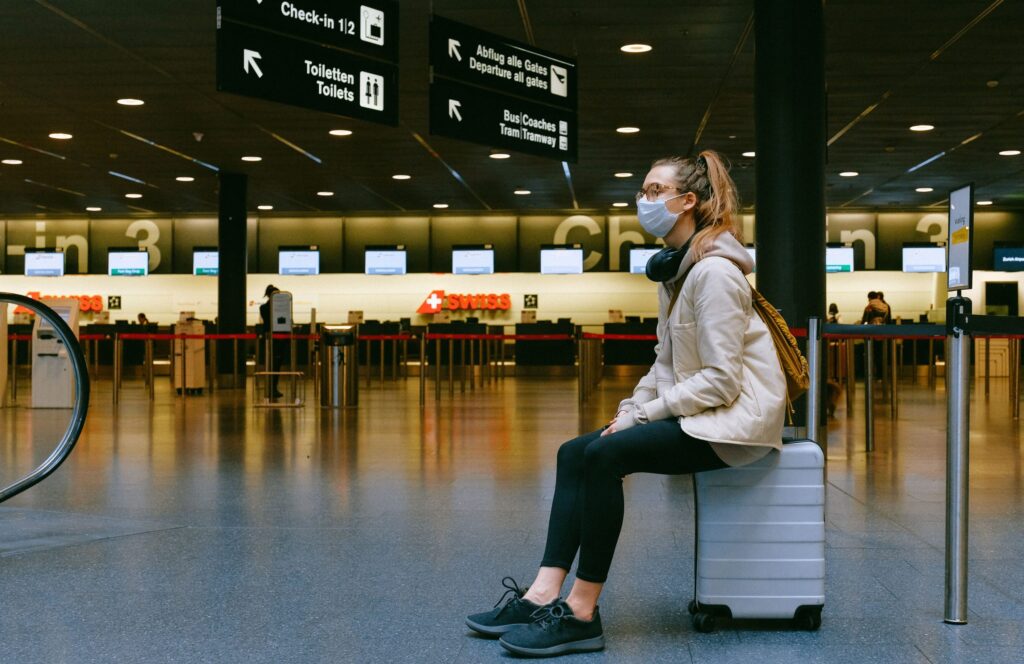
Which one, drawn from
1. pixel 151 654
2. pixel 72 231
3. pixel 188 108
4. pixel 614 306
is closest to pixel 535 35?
pixel 188 108

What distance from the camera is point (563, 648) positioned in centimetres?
303

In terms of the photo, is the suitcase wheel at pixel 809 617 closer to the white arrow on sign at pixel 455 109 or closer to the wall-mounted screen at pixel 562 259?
the white arrow on sign at pixel 455 109

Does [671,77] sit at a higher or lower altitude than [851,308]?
higher

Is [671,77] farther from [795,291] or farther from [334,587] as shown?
[334,587]

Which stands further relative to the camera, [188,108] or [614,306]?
[614,306]

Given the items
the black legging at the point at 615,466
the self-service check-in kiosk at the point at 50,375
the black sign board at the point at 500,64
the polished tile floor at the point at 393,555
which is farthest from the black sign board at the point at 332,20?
A: the self-service check-in kiosk at the point at 50,375

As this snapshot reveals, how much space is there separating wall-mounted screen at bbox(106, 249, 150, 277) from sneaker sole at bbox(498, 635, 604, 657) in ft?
83.9

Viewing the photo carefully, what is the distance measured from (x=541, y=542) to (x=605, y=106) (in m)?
9.78

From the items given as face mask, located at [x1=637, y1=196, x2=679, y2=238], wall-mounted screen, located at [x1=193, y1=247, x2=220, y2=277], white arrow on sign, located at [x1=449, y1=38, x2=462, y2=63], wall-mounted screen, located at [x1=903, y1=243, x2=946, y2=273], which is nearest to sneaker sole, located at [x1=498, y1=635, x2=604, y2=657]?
face mask, located at [x1=637, y1=196, x2=679, y2=238]

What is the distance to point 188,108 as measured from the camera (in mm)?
13531

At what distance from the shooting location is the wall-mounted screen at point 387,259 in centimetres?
2647

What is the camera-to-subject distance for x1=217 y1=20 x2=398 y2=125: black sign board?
20.2ft

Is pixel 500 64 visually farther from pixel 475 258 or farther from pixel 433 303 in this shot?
pixel 433 303

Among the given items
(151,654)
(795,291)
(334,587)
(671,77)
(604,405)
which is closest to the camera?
(151,654)
